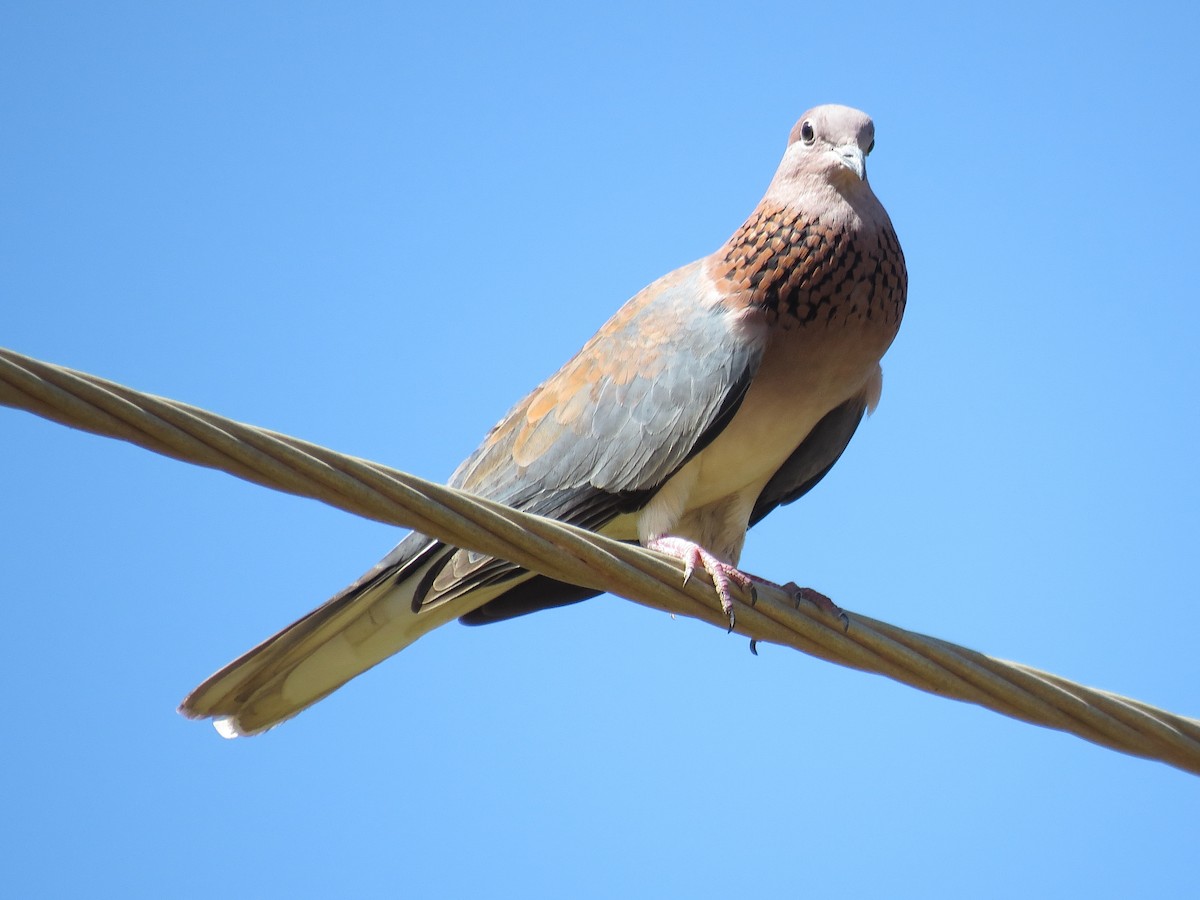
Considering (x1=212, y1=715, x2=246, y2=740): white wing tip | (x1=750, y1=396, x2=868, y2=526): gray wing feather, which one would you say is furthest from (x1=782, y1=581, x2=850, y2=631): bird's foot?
(x1=212, y1=715, x2=246, y2=740): white wing tip

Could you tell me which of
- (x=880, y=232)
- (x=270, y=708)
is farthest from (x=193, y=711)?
(x=880, y=232)

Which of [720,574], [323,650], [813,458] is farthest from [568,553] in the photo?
[813,458]

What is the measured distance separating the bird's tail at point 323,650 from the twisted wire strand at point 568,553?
3.51ft

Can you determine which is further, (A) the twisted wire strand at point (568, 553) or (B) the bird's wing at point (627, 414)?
(B) the bird's wing at point (627, 414)

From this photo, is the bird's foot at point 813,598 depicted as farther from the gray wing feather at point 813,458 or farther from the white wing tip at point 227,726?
the white wing tip at point 227,726

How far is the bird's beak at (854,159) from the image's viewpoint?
4199 mm

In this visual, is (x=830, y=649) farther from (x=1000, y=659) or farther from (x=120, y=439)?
(x=120, y=439)

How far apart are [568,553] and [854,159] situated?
1850mm

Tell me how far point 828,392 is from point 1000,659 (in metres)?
1.42

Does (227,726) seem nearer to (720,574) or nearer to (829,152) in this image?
(720,574)

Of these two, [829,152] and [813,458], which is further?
[813,458]

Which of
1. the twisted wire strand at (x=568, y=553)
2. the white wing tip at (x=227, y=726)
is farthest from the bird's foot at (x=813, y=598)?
the white wing tip at (x=227, y=726)

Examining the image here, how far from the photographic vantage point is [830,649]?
3066 millimetres

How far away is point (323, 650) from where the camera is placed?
4203 millimetres
